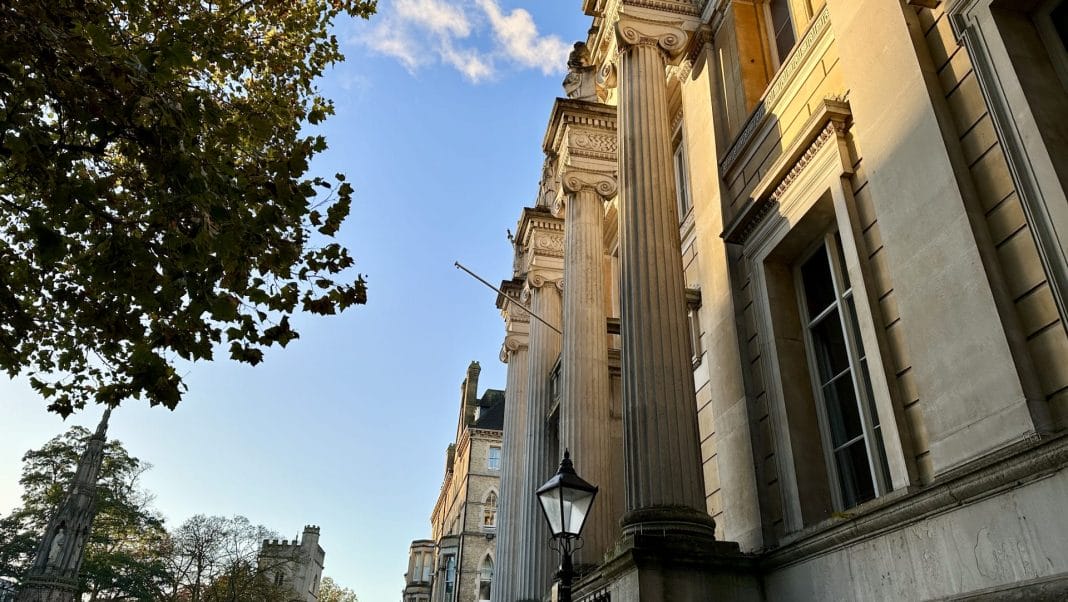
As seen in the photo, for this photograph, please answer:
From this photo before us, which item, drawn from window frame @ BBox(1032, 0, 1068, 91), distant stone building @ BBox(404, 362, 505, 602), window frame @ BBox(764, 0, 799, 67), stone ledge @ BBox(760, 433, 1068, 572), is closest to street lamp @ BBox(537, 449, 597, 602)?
stone ledge @ BBox(760, 433, 1068, 572)

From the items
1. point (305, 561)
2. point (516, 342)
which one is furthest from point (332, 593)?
point (516, 342)

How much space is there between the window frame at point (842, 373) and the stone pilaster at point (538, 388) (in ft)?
23.2

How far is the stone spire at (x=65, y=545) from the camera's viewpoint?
1264 inches

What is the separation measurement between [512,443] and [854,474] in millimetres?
12609

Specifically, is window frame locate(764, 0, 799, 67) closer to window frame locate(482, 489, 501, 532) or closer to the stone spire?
the stone spire

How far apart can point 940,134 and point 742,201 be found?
4310 millimetres

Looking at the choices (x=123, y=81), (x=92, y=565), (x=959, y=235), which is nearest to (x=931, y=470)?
(x=959, y=235)

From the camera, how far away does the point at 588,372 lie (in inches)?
527

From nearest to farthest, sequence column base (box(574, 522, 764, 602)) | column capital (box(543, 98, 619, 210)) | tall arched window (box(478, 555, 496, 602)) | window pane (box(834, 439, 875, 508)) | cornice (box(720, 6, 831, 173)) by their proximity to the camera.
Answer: column base (box(574, 522, 764, 602)) < window pane (box(834, 439, 875, 508)) < cornice (box(720, 6, 831, 173)) < column capital (box(543, 98, 619, 210)) < tall arched window (box(478, 555, 496, 602))

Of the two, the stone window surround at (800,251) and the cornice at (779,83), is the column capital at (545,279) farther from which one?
the stone window surround at (800,251)

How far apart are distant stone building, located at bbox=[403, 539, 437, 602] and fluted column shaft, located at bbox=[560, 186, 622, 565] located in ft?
179

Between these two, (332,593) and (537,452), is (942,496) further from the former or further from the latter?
(332,593)

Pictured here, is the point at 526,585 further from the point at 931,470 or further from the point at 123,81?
the point at 123,81

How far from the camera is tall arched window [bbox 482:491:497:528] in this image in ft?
175
